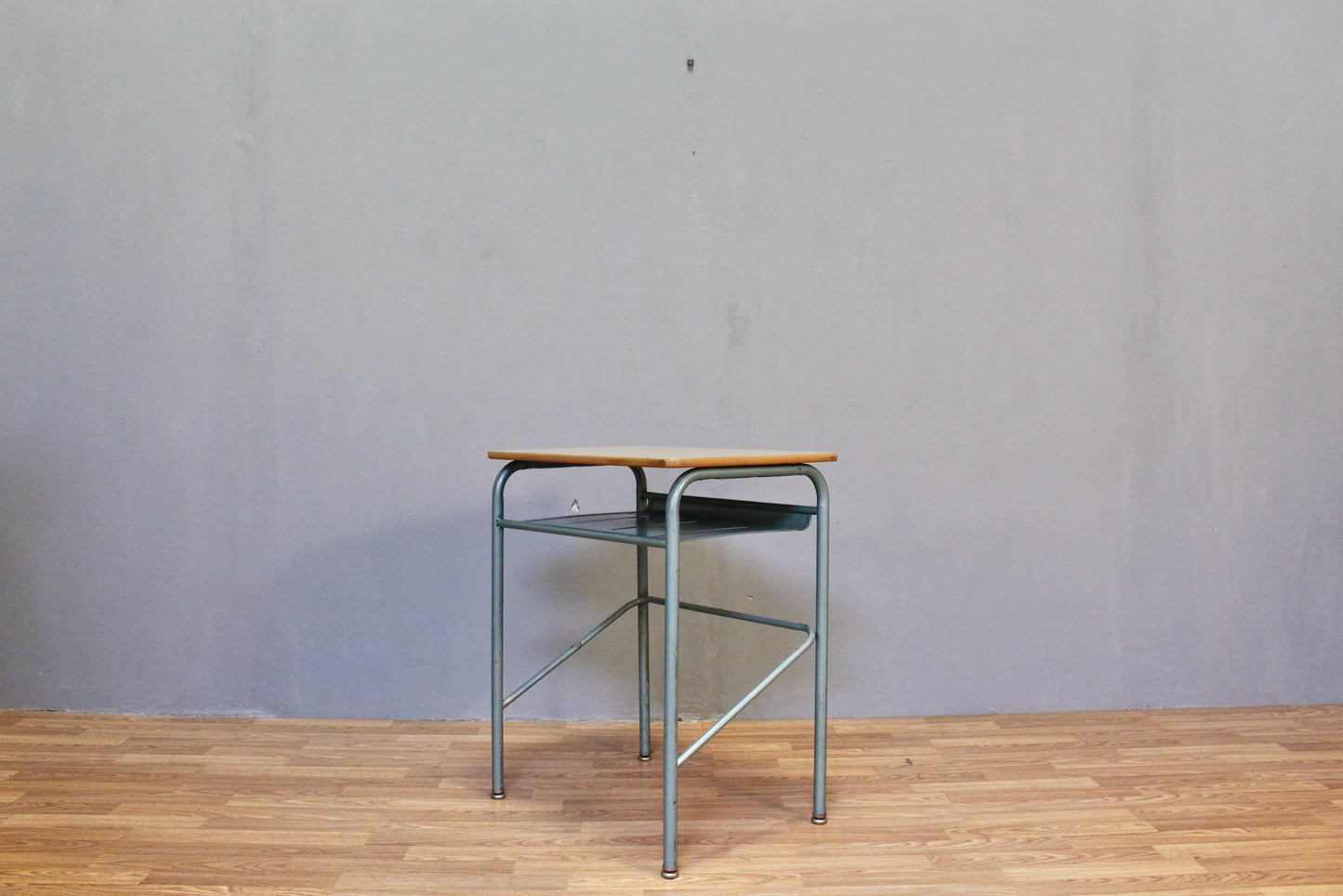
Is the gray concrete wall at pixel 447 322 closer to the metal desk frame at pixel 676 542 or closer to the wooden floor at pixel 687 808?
the wooden floor at pixel 687 808

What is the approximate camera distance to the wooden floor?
155 cm

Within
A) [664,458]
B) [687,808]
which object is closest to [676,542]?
[664,458]

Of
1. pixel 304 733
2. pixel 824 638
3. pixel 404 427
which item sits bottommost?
pixel 304 733

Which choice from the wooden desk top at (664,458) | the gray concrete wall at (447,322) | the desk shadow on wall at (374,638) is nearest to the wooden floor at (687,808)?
the desk shadow on wall at (374,638)

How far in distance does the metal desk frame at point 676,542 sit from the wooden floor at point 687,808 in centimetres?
11

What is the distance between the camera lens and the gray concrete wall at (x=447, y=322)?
2.44 m

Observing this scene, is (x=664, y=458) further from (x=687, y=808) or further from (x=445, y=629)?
(x=445, y=629)

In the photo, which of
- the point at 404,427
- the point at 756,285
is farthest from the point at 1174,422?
the point at 404,427

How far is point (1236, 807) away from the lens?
1850 mm

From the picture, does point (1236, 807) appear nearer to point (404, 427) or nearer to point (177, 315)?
point (404, 427)

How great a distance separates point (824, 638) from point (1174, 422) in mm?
1413

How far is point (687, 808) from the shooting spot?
1860 millimetres

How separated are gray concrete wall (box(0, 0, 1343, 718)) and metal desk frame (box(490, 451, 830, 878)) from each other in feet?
1.68

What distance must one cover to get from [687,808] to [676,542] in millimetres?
662
